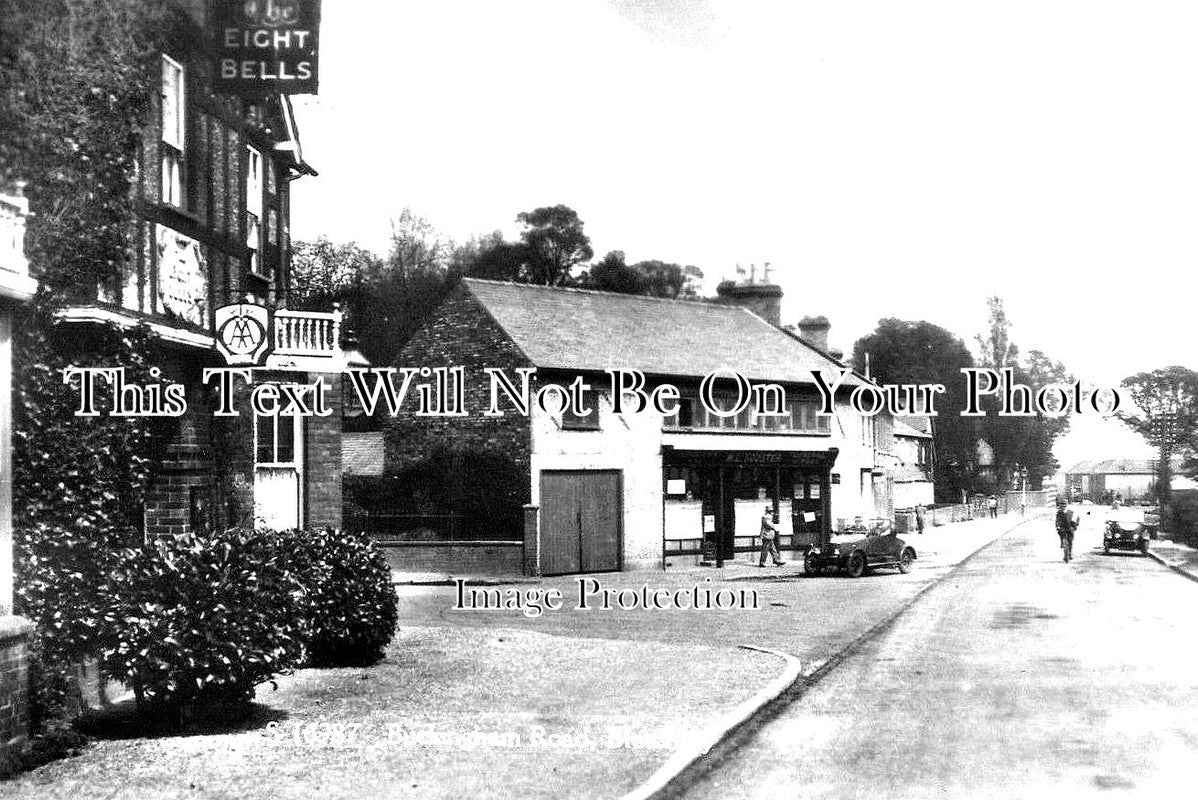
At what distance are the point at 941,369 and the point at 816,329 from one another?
45.5 meters

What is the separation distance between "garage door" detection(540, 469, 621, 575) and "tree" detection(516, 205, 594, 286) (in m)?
11.7

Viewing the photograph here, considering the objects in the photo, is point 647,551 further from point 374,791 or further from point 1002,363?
point 1002,363

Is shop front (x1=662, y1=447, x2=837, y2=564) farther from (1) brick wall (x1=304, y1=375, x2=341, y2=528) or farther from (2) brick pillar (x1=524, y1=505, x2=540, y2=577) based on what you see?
(1) brick wall (x1=304, y1=375, x2=341, y2=528)

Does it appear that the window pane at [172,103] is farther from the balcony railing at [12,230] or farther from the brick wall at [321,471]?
the brick wall at [321,471]

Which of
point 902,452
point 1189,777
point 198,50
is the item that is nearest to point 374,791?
point 1189,777

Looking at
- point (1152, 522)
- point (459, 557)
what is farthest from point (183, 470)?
point (1152, 522)

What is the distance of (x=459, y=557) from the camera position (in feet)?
98.5

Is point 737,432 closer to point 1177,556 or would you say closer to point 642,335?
point 642,335

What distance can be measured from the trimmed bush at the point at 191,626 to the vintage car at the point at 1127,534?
36.9 m

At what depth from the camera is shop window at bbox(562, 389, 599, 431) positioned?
31875 millimetres

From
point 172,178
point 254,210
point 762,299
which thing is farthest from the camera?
point 762,299

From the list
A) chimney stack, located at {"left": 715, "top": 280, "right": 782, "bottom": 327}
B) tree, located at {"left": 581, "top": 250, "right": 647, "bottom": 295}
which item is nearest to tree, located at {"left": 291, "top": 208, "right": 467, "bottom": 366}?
tree, located at {"left": 581, "top": 250, "right": 647, "bottom": 295}

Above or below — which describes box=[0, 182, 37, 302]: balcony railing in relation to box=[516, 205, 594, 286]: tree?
below

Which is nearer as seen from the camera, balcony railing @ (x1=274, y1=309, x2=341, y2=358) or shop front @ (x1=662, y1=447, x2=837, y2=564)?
balcony railing @ (x1=274, y1=309, x2=341, y2=358)
